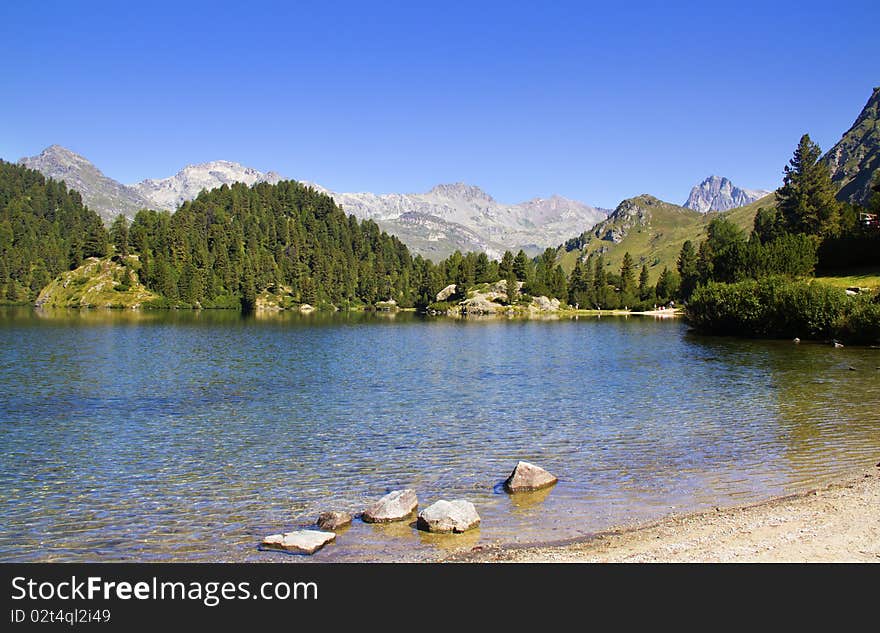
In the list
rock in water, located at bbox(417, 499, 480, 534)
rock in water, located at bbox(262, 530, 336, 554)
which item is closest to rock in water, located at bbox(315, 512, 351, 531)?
rock in water, located at bbox(262, 530, 336, 554)

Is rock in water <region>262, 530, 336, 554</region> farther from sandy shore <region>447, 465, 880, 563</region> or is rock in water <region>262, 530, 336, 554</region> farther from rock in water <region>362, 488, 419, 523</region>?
sandy shore <region>447, 465, 880, 563</region>

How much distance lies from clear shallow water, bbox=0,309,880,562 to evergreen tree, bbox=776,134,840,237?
346ft

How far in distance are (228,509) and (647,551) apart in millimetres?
15404

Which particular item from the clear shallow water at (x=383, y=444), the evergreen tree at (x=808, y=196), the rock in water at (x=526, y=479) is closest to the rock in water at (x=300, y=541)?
the clear shallow water at (x=383, y=444)

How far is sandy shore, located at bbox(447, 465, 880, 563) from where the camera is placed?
57.3 feet

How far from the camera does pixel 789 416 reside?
139 feet

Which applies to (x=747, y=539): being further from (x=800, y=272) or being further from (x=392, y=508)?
(x=800, y=272)

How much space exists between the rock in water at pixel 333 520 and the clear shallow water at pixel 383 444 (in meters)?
0.69

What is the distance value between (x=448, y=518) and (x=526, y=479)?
19.3 ft

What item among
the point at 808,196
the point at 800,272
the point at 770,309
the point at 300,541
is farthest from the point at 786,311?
the point at 300,541

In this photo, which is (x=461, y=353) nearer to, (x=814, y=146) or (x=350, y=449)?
(x=350, y=449)

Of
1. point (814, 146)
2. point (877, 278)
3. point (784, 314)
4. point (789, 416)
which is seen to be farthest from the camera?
point (814, 146)

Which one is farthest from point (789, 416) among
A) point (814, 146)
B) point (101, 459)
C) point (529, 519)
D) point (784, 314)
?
point (814, 146)

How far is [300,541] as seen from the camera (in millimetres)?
19969
